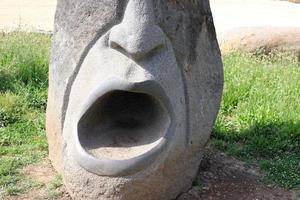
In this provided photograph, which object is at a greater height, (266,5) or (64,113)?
(64,113)

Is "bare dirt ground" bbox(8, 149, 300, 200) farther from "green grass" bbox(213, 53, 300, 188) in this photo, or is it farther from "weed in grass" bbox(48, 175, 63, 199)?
"green grass" bbox(213, 53, 300, 188)

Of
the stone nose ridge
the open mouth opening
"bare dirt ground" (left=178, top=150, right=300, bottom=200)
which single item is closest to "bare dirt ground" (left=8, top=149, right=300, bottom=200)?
"bare dirt ground" (left=178, top=150, right=300, bottom=200)

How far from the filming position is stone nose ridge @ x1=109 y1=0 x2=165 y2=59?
3662 millimetres

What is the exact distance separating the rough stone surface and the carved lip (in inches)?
194

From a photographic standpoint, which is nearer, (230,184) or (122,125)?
(122,125)

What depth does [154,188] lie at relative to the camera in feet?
12.7

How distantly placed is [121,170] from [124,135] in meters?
0.40

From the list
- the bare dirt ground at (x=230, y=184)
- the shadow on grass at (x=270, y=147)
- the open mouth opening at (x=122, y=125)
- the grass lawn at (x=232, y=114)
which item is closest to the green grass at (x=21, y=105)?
the grass lawn at (x=232, y=114)

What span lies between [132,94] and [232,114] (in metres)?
2.18

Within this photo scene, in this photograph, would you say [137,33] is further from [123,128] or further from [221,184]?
[221,184]

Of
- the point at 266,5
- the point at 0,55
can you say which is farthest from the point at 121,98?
the point at 266,5

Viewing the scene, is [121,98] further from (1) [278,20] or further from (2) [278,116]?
(1) [278,20]

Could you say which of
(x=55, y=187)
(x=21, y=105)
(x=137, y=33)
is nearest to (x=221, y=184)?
(x=55, y=187)

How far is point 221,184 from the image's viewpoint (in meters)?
4.50
